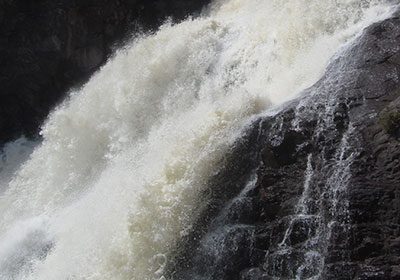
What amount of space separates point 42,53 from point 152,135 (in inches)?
253

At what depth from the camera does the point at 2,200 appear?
515 inches

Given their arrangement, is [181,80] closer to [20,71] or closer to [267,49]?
[267,49]

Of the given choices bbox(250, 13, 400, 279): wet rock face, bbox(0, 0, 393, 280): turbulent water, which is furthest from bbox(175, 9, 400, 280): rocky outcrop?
bbox(0, 0, 393, 280): turbulent water

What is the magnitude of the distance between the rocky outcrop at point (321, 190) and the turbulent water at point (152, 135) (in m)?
0.61

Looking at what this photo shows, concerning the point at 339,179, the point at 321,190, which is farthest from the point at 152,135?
the point at 339,179

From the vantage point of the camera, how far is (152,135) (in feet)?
37.6

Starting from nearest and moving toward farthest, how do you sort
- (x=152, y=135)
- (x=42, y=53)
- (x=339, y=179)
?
(x=339, y=179) < (x=152, y=135) < (x=42, y=53)

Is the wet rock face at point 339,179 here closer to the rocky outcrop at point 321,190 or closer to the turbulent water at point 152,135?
the rocky outcrop at point 321,190

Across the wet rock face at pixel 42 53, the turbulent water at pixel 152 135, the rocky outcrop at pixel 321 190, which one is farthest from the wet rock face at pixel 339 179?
the wet rock face at pixel 42 53

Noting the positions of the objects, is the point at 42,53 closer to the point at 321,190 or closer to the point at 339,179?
the point at 321,190

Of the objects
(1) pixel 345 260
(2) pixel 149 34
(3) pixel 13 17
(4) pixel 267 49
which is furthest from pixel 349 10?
(3) pixel 13 17

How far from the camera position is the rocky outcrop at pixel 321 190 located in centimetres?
664

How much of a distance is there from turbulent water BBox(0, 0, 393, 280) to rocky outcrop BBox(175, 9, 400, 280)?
0.61 meters

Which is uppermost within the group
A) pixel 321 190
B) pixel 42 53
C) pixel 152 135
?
pixel 42 53
